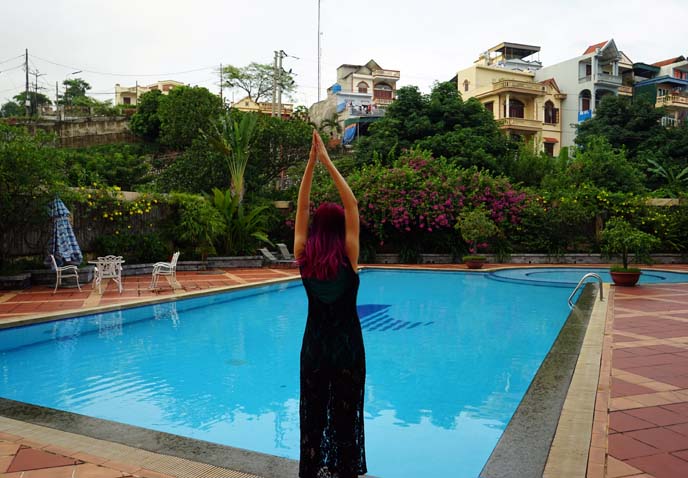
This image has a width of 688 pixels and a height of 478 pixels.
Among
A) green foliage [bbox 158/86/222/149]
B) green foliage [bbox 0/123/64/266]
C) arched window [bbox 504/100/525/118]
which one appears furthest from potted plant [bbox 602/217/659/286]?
arched window [bbox 504/100/525/118]

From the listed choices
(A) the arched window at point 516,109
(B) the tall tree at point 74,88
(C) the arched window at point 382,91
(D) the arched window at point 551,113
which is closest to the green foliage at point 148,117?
(C) the arched window at point 382,91

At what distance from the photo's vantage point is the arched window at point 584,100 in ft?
127

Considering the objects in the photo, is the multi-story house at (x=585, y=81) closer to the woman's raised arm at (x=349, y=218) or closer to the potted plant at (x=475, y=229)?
the potted plant at (x=475, y=229)

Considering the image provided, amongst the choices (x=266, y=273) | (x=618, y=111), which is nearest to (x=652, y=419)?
(x=266, y=273)

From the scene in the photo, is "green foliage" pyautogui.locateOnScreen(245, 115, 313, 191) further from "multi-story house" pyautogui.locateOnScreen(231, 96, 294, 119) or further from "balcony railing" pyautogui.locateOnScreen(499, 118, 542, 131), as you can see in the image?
"multi-story house" pyautogui.locateOnScreen(231, 96, 294, 119)

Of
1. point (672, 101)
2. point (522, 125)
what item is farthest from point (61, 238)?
point (672, 101)

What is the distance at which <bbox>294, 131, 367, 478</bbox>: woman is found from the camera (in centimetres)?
240

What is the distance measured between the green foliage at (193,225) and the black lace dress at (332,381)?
13672 mm

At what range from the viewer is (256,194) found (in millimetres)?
20672

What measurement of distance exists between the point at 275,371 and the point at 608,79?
135 ft

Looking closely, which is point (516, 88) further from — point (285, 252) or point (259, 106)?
point (285, 252)

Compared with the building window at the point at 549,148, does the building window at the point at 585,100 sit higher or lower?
higher

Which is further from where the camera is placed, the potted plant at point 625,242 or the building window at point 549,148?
the building window at point 549,148

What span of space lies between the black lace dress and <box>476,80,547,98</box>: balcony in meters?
36.7
